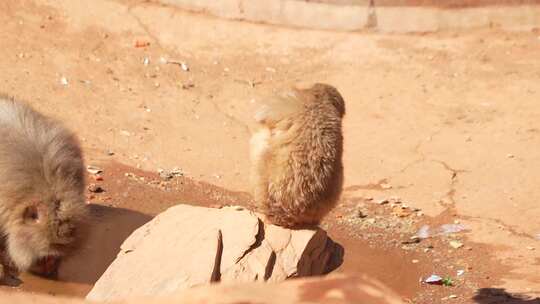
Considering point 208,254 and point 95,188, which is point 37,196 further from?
point 95,188

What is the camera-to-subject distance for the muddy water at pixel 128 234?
23.1 feet

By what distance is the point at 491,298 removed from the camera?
7.20 m

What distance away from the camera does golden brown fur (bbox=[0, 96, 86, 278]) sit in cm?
656

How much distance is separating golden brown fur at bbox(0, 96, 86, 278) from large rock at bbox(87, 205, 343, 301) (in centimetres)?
47

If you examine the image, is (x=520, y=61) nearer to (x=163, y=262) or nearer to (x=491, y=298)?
(x=491, y=298)

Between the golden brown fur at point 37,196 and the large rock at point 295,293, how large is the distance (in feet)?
11.7

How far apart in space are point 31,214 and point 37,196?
0.45ft

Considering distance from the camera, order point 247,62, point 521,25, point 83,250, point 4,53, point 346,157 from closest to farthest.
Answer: point 83,250 < point 346,157 < point 4,53 < point 247,62 < point 521,25

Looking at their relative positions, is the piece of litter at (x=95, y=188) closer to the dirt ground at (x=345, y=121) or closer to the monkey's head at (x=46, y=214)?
the dirt ground at (x=345, y=121)

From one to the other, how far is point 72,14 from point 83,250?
16.6 feet

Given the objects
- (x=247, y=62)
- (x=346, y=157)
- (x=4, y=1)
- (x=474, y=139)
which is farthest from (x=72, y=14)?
(x=474, y=139)

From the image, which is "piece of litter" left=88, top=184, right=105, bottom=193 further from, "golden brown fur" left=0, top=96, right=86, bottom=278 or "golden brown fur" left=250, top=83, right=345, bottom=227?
"golden brown fur" left=250, top=83, right=345, bottom=227

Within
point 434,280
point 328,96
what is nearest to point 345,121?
point 434,280

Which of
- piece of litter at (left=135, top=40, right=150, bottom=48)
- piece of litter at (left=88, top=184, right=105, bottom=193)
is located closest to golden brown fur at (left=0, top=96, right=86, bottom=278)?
piece of litter at (left=88, top=184, right=105, bottom=193)
